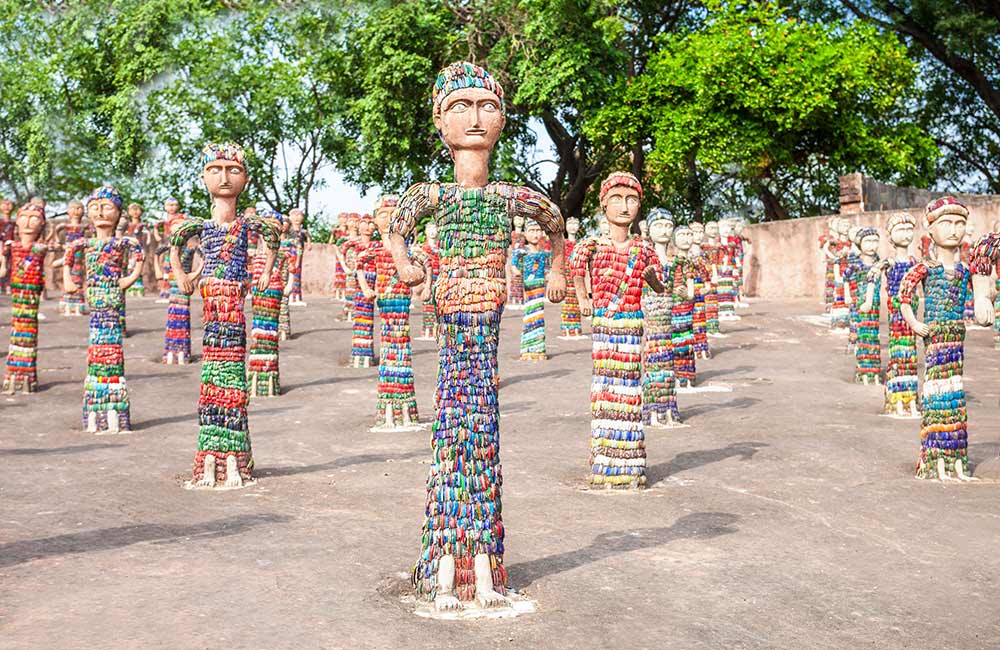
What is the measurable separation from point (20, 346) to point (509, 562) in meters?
10.7

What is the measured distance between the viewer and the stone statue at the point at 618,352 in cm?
945

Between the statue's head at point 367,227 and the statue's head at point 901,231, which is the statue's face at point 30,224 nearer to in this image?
the statue's head at point 367,227

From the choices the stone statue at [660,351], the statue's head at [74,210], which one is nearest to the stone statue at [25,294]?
the statue's head at [74,210]

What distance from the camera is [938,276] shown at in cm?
977

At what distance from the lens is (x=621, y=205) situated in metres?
9.65

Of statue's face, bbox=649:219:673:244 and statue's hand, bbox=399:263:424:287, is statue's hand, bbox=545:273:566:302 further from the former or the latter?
statue's face, bbox=649:219:673:244

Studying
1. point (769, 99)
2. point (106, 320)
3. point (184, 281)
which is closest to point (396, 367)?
point (106, 320)

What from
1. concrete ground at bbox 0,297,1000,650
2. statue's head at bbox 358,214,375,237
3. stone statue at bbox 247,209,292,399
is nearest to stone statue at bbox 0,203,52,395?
concrete ground at bbox 0,297,1000,650

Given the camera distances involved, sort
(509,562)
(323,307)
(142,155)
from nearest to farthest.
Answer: (509,562) → (323,307) → (142,155)

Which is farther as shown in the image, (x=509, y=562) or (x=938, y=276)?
(x=938, y=276)

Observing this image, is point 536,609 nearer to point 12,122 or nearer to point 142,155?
point 142,155

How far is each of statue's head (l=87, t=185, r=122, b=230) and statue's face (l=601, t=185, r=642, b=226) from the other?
5.79m

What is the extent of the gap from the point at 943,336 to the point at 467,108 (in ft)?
17.7

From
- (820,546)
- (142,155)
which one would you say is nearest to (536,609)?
(820,546)
